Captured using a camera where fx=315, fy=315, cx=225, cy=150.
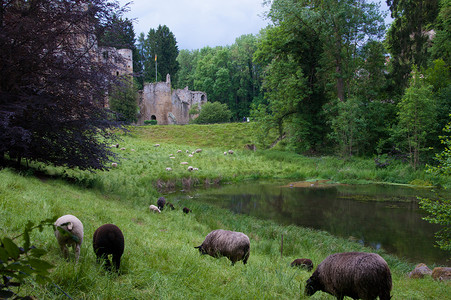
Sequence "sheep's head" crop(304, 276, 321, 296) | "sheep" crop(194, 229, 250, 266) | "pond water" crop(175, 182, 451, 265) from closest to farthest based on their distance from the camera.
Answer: "sheep's head" crop(304, 276, 321, 296), "sheep" crop(194, 229, 250, 266), "pond water" crop(175, 182, 451, 265)

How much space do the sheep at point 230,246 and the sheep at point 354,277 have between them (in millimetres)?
1536

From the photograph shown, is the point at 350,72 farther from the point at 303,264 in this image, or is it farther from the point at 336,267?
the point at 336,267

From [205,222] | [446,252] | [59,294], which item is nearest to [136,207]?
[205,222]

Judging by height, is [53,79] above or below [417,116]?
above

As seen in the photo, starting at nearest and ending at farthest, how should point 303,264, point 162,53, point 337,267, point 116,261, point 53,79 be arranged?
point 116,261 < point 337,267 < point 303,264 < point 53,79 < point 162,53

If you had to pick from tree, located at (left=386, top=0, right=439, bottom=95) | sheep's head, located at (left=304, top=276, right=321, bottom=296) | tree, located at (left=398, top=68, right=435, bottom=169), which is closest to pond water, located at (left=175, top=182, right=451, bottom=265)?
tree, located at (left=398, top=68, right=435, bottom=169)

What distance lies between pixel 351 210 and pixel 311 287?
36.4 feet

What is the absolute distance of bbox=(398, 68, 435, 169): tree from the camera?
22.8 metres

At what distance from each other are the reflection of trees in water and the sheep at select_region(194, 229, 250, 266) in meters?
6.18

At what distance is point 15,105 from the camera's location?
945cm

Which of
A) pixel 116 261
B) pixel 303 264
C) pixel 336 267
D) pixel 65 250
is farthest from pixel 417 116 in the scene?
pixel 65 250

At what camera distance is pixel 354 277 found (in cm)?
450

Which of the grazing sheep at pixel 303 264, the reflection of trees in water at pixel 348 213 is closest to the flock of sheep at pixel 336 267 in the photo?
the grazing sheep at pixel 303 264

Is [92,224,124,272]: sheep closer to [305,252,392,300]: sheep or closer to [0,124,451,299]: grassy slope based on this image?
[0,124,451,299]: grassy slope
